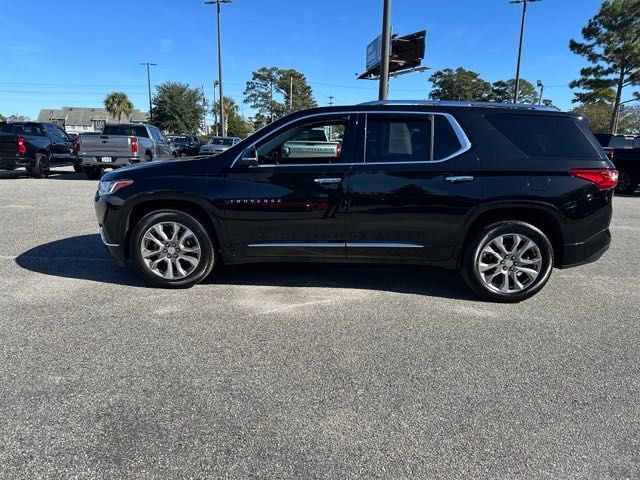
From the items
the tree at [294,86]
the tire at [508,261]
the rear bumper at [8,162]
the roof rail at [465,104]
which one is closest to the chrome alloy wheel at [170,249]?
the roof rail at [465,104]

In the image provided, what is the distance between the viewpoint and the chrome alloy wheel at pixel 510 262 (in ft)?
14.1

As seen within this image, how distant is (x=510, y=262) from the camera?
4316 mm

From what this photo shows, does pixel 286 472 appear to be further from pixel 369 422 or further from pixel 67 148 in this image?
pixel 67 148

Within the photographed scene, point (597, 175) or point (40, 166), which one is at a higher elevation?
point (597, 175)

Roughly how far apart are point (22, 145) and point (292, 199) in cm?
1371

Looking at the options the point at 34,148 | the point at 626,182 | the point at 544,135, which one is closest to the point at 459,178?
the point at 544,135

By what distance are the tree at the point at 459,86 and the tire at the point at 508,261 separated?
64695 millimetres

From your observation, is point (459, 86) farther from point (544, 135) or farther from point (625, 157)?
point (544, 135)

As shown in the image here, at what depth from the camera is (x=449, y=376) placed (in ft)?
9.84

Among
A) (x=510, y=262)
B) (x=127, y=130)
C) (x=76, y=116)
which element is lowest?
(x=510, y=262)

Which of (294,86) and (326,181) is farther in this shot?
(294,86)

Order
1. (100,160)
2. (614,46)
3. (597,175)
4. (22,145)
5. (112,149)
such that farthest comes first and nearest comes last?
(614,46) → (22,145) → (100,160) → (112,149) → (597,175)

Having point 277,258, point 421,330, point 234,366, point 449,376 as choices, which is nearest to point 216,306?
point 277,258

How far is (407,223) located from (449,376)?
1.67 m
